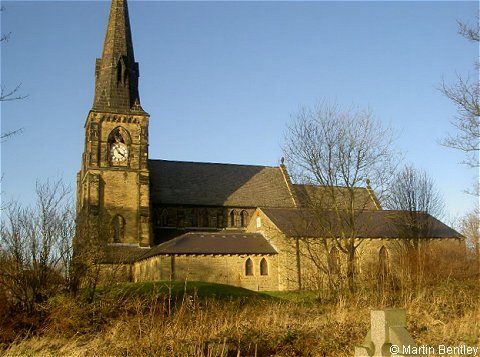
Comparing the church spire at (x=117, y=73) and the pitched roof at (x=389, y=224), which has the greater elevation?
the church spire at (x=117, y=73)

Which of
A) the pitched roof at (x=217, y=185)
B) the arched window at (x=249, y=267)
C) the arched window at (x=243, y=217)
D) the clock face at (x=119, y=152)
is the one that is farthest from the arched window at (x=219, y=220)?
the arched window at (x=249, y=267)

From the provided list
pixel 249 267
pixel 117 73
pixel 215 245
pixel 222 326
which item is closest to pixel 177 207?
pixel 215 245

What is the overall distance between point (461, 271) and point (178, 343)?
17686 millimetres

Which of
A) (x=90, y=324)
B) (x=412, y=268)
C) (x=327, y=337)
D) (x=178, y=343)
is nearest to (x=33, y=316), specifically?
(x=90, y=324)

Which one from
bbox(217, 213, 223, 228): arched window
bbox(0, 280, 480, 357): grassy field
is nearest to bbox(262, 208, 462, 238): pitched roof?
bbox(217, 213, 223, 228): arched window

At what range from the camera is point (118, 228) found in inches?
1793

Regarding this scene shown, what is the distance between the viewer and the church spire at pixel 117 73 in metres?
48.0

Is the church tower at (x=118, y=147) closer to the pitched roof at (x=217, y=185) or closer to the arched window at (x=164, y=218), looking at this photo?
the arched window at (x=164, y=218)

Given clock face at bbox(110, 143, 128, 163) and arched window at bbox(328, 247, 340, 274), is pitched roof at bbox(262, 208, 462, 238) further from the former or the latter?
clock face at bbox(110, 143, 128, 163)

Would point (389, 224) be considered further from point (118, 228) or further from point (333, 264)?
point (118, 228)

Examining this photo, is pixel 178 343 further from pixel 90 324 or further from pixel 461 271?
pixel 461 271

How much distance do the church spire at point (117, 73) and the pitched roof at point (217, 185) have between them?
24.8ft

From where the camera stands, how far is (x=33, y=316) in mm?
14562

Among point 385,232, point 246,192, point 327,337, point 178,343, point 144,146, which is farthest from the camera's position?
point 246,192
